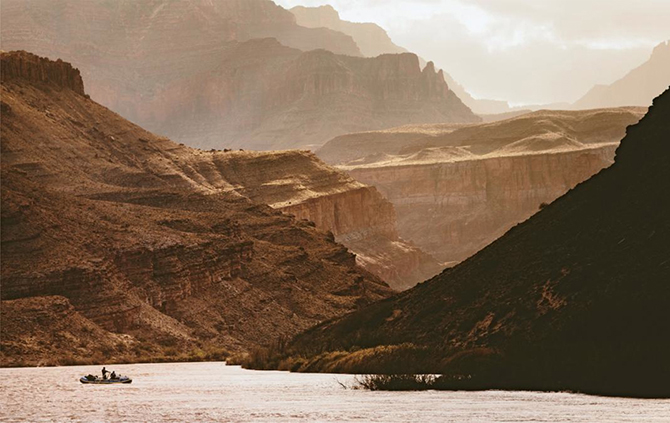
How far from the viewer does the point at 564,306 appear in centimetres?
6925

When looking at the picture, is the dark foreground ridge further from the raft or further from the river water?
the raft

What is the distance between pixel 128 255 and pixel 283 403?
70.8m

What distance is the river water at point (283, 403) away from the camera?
181 feet

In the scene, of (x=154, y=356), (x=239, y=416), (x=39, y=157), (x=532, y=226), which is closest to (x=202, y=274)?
(x=154, y=356)

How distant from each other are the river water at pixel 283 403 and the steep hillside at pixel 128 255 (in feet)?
95.0

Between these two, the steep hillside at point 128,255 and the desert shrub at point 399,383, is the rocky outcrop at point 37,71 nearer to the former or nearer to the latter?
the steep hillside at point 128,255

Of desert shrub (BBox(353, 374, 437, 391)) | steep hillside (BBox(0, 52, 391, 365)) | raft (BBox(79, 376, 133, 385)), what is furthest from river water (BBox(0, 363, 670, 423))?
steep hillside (BBox(0, 52, 391, 365))

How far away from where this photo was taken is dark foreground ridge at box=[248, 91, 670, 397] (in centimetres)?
6259

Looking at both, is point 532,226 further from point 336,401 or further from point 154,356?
point 154,356

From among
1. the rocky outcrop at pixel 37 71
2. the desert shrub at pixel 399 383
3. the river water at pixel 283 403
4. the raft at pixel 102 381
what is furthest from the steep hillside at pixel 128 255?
the desert shrub at pixel 399 383

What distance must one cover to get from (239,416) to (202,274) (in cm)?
8021

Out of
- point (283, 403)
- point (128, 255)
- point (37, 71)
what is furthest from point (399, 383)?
point (37, 71)

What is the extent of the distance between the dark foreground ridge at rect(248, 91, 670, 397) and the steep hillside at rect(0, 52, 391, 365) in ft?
122

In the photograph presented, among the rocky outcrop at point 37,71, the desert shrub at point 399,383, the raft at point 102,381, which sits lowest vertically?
the raft at point 102,381
